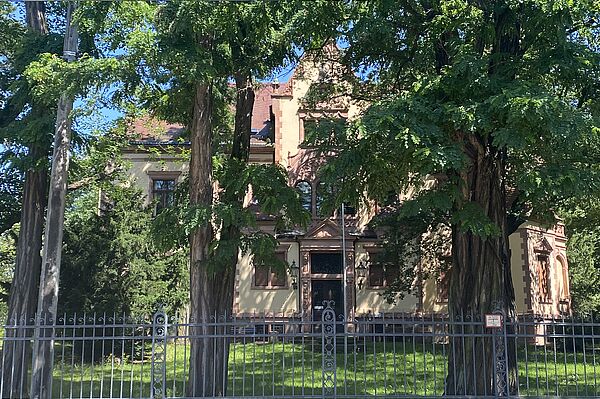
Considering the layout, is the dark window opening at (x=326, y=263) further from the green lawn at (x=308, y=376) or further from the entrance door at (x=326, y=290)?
the green lawn at (x=308, y=376)

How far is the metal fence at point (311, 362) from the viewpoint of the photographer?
976 cm

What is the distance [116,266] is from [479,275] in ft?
38.6

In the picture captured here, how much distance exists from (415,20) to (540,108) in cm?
390

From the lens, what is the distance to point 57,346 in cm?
2048

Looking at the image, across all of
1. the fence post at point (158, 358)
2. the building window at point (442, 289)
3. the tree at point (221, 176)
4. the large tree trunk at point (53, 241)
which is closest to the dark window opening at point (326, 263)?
the building window at point (442, 289)

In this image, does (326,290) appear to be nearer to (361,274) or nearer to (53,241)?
(361,274)

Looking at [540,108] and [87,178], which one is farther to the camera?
[87,178]

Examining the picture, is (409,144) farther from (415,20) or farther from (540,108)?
(415,20)

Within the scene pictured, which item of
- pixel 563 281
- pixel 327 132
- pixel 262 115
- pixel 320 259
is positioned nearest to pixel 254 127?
pixel 262 115

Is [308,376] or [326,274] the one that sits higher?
[326,274]

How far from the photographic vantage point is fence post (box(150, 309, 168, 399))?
948cm

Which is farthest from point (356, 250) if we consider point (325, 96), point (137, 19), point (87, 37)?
point (137, 19)

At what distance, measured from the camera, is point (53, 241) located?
38.8 feet

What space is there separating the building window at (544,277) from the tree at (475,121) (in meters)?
15.1
